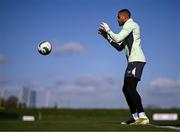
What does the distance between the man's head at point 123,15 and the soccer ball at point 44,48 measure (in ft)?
6.59

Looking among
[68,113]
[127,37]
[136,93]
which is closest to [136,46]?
[127,37]

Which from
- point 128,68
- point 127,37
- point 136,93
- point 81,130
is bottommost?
point 81,130

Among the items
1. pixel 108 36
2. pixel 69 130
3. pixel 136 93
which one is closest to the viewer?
pixel 69 130

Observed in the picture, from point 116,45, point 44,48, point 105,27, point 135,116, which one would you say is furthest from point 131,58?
point 44,48

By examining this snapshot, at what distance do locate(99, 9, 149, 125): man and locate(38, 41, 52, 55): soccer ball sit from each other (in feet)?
5.52

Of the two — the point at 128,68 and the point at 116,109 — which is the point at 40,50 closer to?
the point at 128,68

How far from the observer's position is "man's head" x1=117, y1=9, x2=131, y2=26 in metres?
9.05

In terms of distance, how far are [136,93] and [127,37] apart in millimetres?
1205

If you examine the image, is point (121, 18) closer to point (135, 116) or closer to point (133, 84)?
point (133, 84)

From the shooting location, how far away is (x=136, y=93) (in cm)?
857

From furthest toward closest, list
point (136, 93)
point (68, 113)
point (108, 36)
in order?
point (68, 113), point (108, 36), point (136, 93)

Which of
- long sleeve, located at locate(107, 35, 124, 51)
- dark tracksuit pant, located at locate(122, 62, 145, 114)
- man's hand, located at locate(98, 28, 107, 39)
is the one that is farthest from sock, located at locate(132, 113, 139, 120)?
man's hand, located at locate(98, 28, 107, 39)

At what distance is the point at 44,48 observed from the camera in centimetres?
1019

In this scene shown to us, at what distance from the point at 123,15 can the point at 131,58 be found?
0.98 meters
